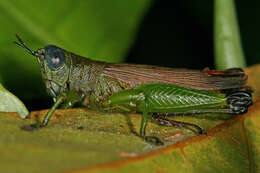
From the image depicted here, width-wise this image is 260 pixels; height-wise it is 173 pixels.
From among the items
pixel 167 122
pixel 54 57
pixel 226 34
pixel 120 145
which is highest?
pixel 226 34

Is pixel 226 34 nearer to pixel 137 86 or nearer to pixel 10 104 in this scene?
pixel 137 86

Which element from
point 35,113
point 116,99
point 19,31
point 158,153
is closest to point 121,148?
point 158,153

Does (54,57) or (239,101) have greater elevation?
(54,57)

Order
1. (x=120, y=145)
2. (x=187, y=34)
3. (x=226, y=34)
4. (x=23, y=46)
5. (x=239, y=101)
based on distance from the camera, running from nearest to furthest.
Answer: (x=120, y=145)
(x=239, y=101)
(x=23, y=46)
(x=226, y=34)
(x=187, y=34)

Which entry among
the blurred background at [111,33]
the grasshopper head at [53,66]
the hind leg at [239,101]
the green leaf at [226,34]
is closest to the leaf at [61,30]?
the blurred background at [111,33]

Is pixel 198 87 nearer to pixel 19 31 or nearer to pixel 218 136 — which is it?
pixel 218 136

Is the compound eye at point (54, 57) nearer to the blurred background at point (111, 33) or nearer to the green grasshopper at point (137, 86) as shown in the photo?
the green grasshopper at point (137, 86)

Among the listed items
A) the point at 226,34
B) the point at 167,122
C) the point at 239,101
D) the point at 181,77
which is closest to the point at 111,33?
the point at 181,77
